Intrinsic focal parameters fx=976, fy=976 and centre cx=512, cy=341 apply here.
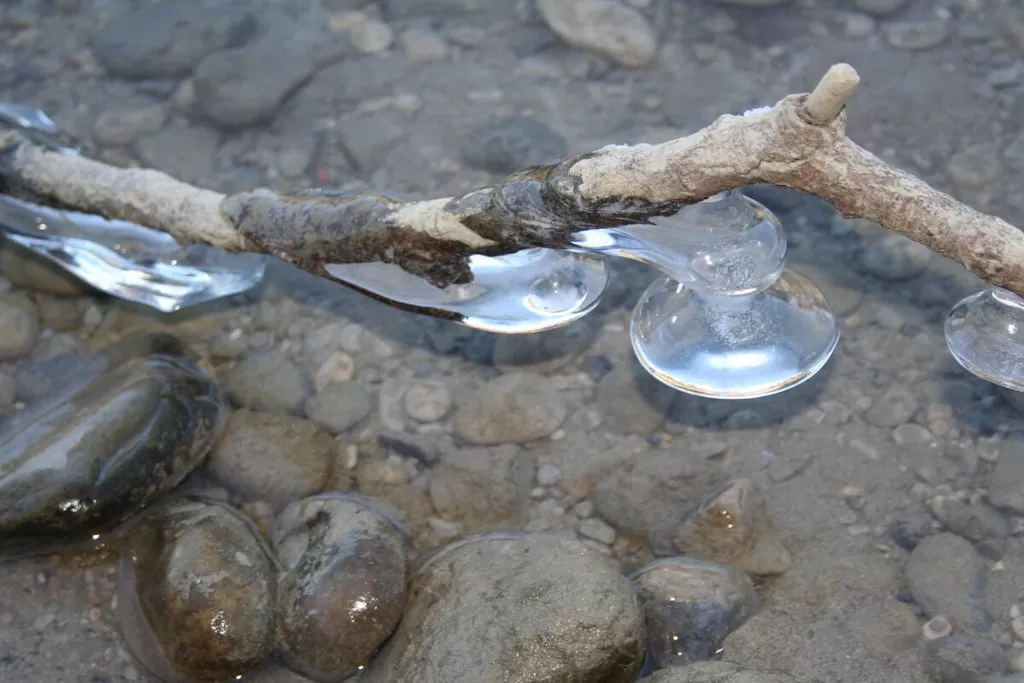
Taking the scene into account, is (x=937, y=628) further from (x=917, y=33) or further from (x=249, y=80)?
(x=249, y=80)

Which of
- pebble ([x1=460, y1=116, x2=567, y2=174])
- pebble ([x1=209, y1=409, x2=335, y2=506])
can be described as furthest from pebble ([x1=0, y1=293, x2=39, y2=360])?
pebble ([x1=460, y1=116, x2=567, y2=174])

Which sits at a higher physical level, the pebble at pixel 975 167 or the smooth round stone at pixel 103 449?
the pebble at pixel 975 167

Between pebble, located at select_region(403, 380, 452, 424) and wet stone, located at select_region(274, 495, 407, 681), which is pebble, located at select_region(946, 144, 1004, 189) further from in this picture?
wet stone, located at select_region(274, 495, 407, 681)

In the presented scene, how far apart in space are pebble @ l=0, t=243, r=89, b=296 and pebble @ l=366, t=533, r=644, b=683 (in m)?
2.05

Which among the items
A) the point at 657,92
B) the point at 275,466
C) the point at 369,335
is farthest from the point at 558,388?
the point at 657,92

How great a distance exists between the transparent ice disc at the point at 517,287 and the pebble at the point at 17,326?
1.55m

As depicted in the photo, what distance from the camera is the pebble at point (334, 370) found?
3.62 meters

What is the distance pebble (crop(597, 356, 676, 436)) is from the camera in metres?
3.38

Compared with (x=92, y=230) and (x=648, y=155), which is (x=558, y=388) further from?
(x=92, y=230)

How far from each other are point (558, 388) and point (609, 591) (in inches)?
40.4

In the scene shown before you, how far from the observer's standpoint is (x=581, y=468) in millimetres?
3260

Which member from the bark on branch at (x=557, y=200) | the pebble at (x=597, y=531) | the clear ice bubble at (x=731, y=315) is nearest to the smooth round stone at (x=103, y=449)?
the bark on branch at (x=557, y=200)

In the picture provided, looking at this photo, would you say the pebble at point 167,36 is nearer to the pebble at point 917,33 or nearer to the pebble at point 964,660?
the pebble at point 917,33

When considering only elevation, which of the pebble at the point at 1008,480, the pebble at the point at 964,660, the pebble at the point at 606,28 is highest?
the pebble at the point at 606,28
